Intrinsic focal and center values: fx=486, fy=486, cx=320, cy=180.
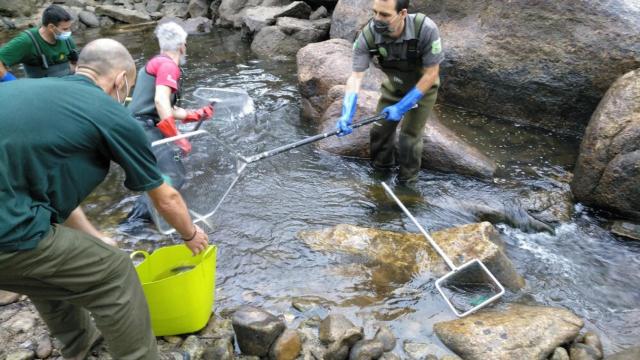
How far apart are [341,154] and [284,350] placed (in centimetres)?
352

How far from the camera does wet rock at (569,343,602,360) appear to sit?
3.31 meters

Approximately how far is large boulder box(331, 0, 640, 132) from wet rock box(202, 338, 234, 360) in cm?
566

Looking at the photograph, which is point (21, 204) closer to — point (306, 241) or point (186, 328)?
point (186, 328)

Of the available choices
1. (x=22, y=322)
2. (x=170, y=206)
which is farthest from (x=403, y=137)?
(x=22, y=322)

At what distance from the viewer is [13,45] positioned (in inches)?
201

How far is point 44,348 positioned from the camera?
3.11 metres

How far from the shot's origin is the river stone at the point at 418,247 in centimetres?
403

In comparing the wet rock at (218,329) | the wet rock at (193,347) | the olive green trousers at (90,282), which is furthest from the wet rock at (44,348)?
the wet rock at (218,329)

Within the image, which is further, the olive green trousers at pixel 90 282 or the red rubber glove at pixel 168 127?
the red rubber glove at pixel 168 127

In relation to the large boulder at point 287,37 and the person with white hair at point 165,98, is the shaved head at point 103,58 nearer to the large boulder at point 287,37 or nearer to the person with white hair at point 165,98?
the person with white hair at point 165,98

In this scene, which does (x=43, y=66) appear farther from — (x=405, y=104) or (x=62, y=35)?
(x=405, y=104)

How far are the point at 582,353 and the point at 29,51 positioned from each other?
5.83m

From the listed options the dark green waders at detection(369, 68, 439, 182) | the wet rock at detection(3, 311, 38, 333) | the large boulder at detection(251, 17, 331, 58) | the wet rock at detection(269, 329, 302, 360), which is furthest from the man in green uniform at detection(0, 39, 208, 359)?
the large boulder at detection(251, 17, 331, 58)

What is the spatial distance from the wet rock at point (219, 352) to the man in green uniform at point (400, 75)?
247cm
